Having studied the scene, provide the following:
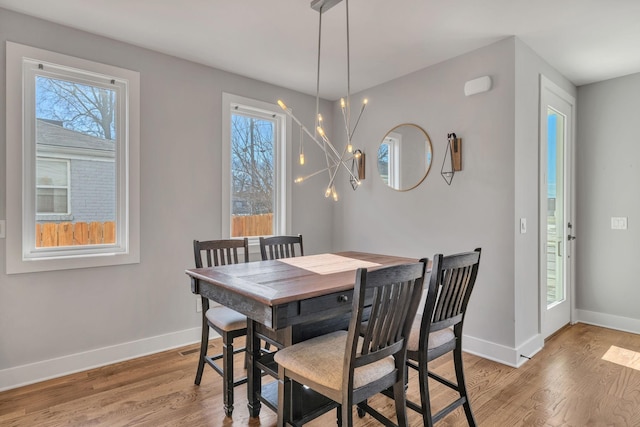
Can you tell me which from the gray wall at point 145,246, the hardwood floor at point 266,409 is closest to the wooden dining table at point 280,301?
the hardwood floor at point 266,409

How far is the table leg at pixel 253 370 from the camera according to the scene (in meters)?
2.05

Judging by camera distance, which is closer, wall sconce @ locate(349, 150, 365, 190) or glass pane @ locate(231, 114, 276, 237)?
glass pane @ locate(231, 114, 276, 237)

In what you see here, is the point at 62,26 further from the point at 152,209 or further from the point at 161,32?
the point at 152,209

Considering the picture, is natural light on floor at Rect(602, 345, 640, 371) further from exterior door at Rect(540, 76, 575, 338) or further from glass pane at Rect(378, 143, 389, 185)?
glass pane at Rect(378, 143, 389, 185)

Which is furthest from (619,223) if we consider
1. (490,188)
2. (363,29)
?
(363,29)

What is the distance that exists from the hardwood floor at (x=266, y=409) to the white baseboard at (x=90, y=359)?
6 centimetres

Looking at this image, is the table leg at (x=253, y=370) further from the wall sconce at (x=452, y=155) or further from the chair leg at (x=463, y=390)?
the wall sconce at (x=452, y=155)

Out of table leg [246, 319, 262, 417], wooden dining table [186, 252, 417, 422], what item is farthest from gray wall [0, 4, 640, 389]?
table leg [246, 319, 262, 417]

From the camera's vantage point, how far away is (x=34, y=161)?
98.7 inches

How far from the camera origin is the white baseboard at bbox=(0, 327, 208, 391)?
2.41 metres

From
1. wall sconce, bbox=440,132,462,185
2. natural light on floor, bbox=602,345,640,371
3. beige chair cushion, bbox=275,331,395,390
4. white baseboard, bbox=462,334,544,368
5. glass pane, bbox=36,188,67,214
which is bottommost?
natural light on floor, bbox=602,345,640,371

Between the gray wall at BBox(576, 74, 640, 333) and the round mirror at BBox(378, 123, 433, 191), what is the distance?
181 centimetres

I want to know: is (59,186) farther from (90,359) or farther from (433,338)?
(433,338)

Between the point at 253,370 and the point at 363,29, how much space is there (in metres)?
2.42
